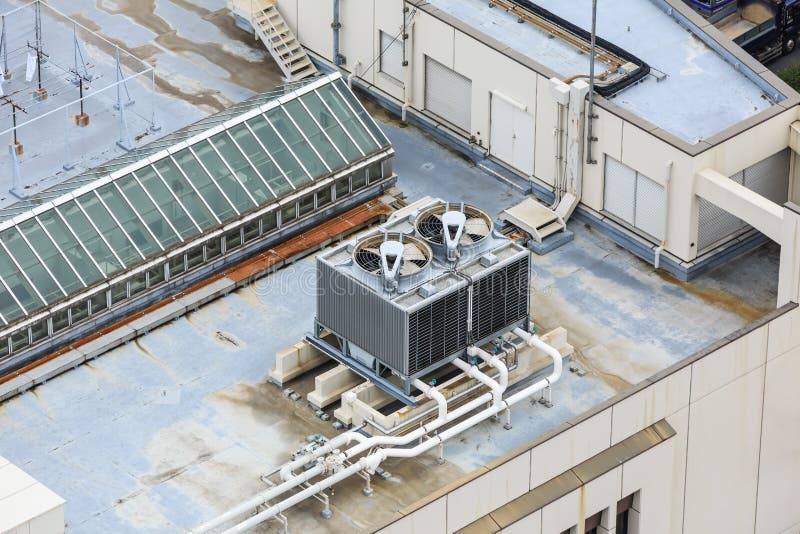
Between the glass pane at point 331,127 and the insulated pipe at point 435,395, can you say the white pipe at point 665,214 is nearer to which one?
Result: the glass pane at point 331,127

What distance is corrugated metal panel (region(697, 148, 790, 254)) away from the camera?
301 feet

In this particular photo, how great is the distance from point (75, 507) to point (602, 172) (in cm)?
Answer: 2703

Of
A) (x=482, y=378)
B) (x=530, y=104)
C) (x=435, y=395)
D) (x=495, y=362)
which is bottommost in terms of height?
(x=482, y=378)

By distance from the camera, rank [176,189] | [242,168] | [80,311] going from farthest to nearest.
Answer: [242,168], [176,189], [80,311]

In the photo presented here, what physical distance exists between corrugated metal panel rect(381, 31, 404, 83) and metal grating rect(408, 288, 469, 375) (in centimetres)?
2024

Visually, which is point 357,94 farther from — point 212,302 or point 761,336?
point 761,336

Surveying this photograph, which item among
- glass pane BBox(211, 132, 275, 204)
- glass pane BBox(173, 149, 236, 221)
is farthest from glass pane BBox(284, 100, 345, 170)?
glass pane BBox(173, 149, 236, 221)

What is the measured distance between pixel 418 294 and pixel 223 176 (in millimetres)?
12360

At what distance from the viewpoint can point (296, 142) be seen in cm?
9369

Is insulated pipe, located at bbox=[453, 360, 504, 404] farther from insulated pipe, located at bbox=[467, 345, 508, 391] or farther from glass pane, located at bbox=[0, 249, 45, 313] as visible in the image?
glass pane, located at bbox=[0, 249, 45, 313]

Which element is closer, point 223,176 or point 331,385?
point 331,385

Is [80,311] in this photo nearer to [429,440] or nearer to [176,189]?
[176,189]

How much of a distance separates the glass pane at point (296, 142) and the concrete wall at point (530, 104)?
836cm

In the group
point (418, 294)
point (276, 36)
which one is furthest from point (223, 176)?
point (276, 36)
